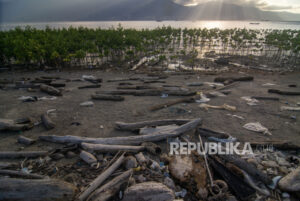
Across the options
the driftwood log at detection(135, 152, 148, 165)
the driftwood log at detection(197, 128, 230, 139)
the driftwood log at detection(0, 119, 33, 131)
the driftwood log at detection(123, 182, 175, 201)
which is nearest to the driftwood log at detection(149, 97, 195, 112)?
the driftwood log at detection(197, 128, 230, 139)

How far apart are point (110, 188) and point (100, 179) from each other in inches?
14.5

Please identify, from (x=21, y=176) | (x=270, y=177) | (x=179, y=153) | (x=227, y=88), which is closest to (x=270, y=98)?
(x=227, y=88)

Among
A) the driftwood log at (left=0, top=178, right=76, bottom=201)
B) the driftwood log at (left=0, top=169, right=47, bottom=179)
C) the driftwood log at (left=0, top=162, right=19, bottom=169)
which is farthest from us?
the driftwood log at (left=0, top=162, right=19, bottom=169)

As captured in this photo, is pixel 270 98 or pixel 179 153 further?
pixel 270 98

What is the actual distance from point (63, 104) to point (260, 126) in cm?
929

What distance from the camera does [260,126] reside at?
629cm

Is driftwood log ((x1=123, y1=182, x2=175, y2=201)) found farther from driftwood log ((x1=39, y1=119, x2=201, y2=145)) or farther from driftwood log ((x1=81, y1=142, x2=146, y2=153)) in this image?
driftwood log ((x1=39, y1=119, x2=201, y2=145))

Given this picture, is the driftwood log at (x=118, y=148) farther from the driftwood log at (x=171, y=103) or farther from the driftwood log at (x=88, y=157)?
the driftwood log at (x=171, y=103)

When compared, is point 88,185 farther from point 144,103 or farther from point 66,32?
point 66,32

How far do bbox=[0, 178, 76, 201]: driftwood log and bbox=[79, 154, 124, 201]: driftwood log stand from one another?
0.24 metres

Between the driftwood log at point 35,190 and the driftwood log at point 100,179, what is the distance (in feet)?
0.78

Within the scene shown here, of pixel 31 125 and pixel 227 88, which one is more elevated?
pixel 227 88

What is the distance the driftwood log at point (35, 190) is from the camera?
3035 mm

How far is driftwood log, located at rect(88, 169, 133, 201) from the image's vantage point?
330 cm
